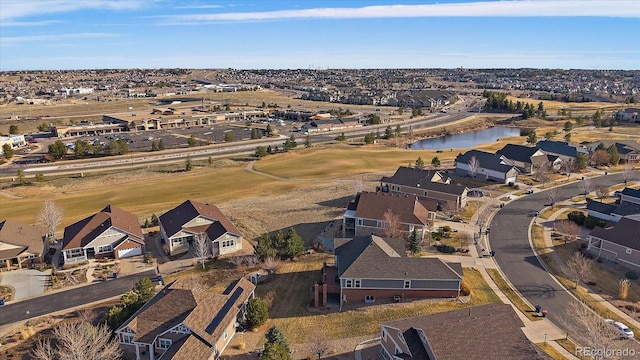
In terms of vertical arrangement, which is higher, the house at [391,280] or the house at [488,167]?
the house at [488,167]

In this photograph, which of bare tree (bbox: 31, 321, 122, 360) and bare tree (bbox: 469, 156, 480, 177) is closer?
bare tree (bbox: 31, 321, 122, 360)

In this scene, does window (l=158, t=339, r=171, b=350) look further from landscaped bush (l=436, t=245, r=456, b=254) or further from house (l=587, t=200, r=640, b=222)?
house (l=587, t=200, r=640, b=222)

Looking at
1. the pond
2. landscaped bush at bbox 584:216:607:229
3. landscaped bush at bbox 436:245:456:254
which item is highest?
the pond

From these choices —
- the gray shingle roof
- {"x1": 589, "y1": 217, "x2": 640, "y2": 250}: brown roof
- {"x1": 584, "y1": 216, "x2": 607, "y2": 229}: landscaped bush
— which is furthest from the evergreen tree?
the gray shingle roof

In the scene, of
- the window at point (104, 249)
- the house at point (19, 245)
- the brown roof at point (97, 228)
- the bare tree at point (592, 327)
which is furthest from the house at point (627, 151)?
the house at point (19, 245)

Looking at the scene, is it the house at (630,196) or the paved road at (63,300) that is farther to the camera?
the house at (630,196)

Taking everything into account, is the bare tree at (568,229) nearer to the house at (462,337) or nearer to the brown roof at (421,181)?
the brown roof at (421,181)

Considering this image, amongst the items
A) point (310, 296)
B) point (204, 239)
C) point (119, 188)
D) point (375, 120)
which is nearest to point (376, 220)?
point (310, 296)
